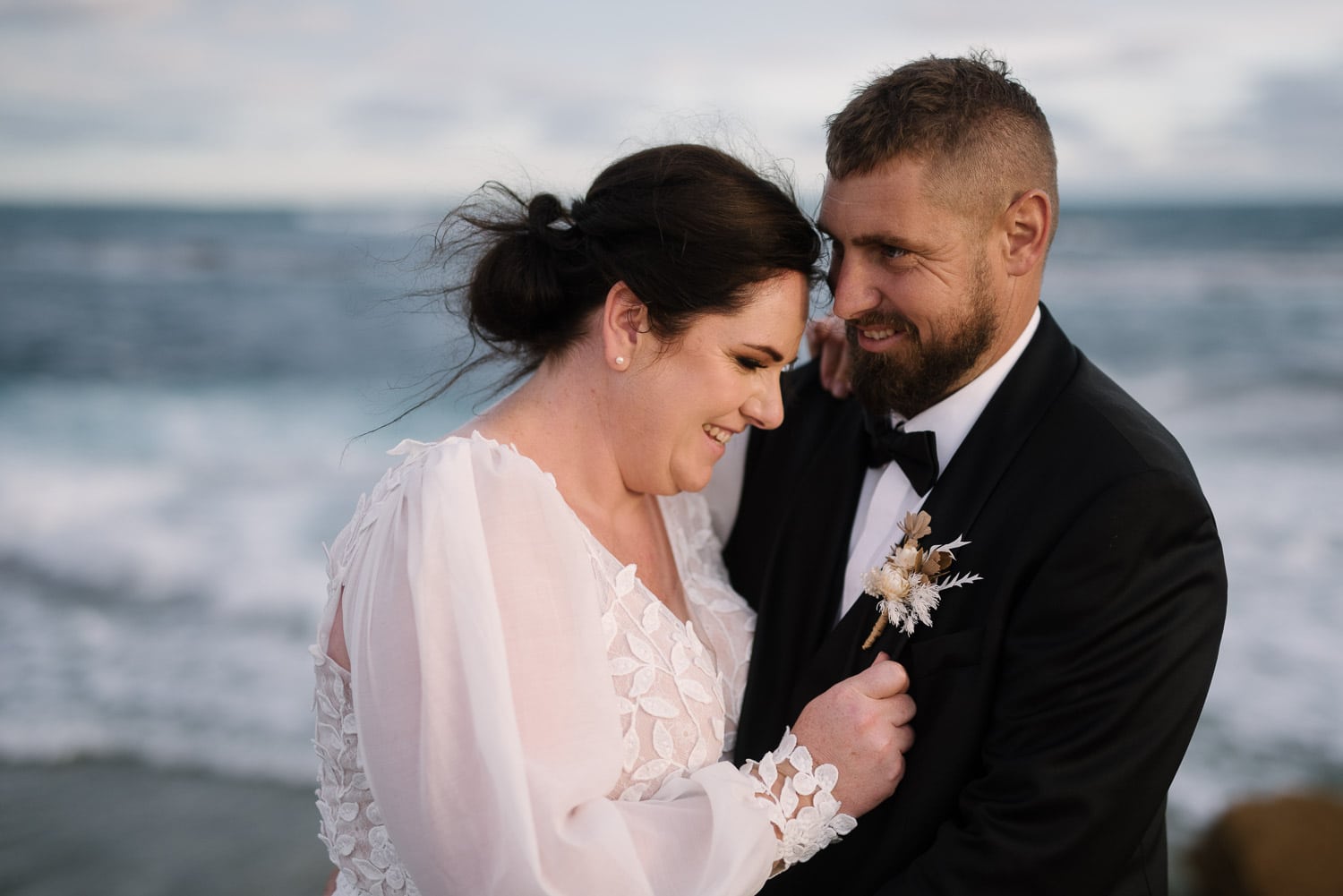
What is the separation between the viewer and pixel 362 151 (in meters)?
16.9

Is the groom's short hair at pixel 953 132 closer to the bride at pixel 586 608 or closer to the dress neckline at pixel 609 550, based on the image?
the bride at pixel 586 608

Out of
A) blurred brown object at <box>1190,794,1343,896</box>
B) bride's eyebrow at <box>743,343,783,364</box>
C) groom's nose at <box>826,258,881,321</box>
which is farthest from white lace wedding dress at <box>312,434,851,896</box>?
blurred brown object at <box>1190,794,1343,896</box>

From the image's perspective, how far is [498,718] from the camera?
196 cm

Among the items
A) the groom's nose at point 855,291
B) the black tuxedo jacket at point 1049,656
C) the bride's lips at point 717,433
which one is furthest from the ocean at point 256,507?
the black tuxedo jacket at point 1049,656

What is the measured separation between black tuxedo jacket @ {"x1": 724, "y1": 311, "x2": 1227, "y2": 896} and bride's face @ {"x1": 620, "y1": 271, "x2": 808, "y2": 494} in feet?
1.51

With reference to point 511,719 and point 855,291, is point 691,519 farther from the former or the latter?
point 511,719

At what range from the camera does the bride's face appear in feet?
8.02

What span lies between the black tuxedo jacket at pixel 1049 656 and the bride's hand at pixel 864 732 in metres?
0.05

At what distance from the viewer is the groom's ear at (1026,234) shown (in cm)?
250

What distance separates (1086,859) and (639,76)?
543 inches

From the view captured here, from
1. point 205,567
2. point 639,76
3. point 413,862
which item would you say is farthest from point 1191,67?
point 413,862

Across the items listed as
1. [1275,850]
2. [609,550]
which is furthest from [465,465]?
[1275,850]

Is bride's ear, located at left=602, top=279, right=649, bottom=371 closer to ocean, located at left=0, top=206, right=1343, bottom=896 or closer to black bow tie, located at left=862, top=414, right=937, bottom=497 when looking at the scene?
ocean, located at left=0, top=206, right=1343, bottom=896

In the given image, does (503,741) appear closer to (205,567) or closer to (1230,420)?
(205,567)
